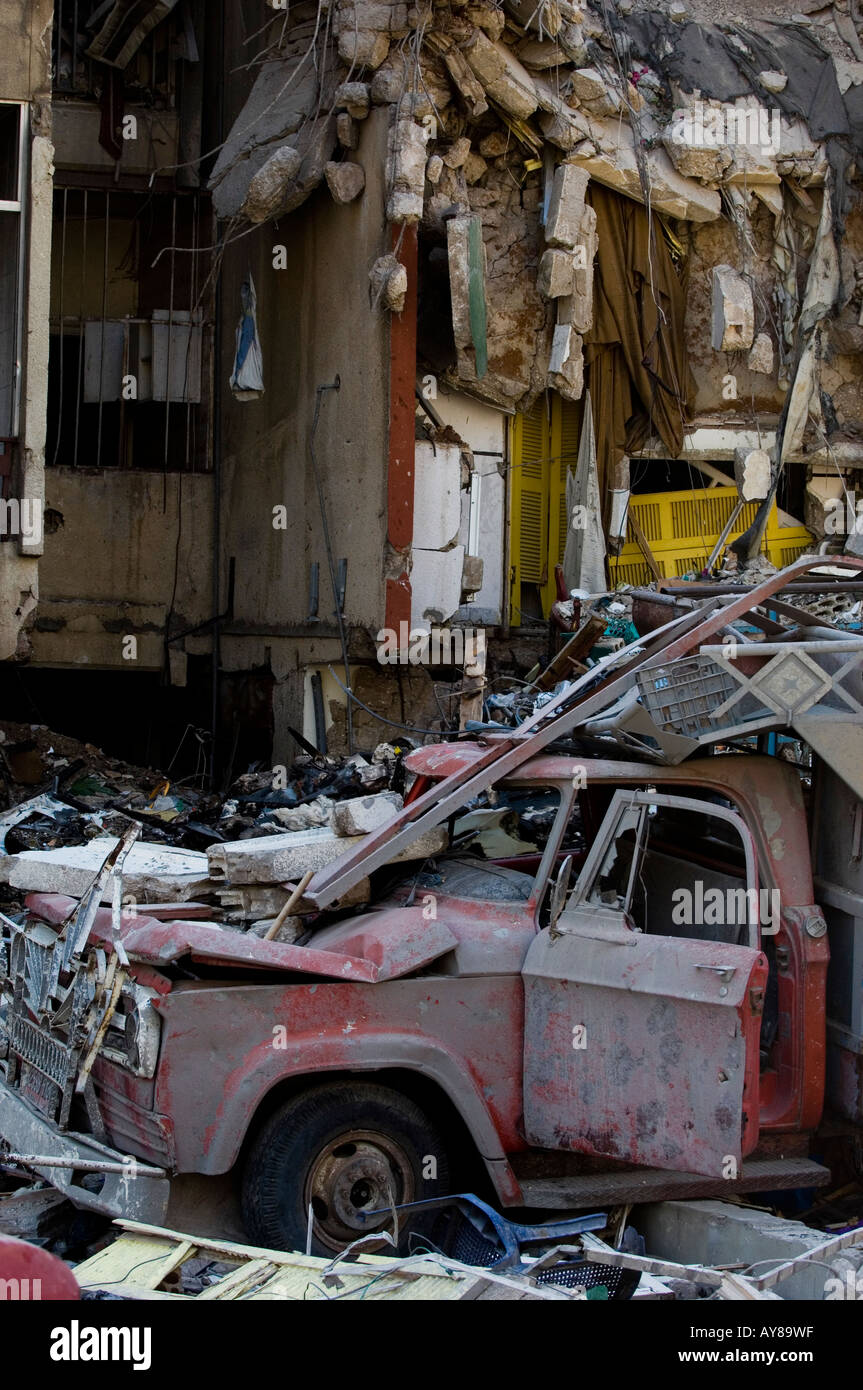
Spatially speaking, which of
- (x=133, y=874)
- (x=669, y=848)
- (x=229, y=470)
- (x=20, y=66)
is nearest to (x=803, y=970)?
(x=669, y=848)

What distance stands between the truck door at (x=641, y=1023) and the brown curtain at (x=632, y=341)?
9155 mm

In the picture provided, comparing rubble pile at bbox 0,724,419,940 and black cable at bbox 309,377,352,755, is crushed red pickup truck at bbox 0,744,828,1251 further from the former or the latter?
black cable at bbox 309,377,352,755

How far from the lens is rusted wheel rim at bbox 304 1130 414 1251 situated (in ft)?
15.9

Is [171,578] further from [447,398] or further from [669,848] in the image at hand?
[669,848]

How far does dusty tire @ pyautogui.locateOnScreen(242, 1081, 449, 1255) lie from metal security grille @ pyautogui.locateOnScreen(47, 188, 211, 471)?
1113 centimetres

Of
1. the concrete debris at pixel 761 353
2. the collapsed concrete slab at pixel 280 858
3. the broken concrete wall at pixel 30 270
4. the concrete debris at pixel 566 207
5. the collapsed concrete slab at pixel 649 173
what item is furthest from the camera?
the concrete debris at pixel 761 353

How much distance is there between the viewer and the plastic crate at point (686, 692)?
5.10m

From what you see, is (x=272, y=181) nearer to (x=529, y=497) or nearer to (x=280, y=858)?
(x=529, y=497)

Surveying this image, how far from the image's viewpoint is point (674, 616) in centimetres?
628

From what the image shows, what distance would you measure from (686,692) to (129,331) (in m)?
11.4

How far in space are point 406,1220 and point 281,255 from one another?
33.3ft

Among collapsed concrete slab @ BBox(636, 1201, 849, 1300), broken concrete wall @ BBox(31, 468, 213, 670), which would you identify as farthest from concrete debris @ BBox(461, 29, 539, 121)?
collapsed concrete slab @ BBox(636, 1201, 849, 1300)

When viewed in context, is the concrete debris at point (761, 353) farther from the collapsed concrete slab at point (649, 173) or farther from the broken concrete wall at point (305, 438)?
the broken concrete wall at point (305, 438)

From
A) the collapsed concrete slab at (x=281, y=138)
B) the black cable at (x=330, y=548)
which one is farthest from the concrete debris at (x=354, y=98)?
the black cable at (x=330, y=548)
